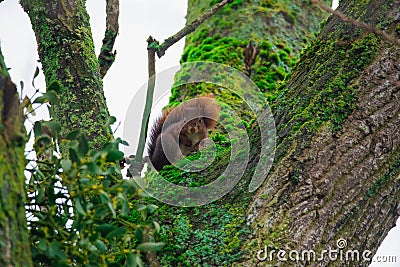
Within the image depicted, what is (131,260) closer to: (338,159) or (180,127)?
(338,159)

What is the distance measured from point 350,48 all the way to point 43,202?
3.07 feet

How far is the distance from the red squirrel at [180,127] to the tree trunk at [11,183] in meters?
1.45

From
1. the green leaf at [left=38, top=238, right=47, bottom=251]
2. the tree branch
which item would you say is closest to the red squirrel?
the tree branch

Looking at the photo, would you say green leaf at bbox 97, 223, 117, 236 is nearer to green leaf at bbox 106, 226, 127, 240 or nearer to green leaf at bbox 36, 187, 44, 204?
green leaf at bbox 106, 226, 127, 240

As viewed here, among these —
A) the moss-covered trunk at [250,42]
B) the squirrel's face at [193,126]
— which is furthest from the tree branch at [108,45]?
the squirrel's face at [193,126]

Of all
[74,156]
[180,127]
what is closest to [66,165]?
[74,156]

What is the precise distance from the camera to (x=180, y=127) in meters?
3.26

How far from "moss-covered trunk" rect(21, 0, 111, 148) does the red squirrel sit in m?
0.72

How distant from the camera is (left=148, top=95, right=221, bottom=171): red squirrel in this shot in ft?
8.41

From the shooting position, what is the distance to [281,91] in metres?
1.77

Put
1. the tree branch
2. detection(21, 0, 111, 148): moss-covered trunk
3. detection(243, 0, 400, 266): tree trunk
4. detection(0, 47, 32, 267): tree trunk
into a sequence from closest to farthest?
detection(0, 47, 32, 267): tree trunk < detection(243, 0, 400, 266): tree trunk < detection(21, 0, 111, 148): moss-covered trunk < the tree branch

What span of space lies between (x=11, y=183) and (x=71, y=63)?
848mm

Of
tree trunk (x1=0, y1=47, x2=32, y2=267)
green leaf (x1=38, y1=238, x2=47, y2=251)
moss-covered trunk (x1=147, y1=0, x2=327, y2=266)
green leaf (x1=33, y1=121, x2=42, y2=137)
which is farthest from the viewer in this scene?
moss-covered trunk (x1=147, y1=0, x2=327, y2=266)

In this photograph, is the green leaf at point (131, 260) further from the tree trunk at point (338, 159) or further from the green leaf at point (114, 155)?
the tree trunk at point (338, 159)
